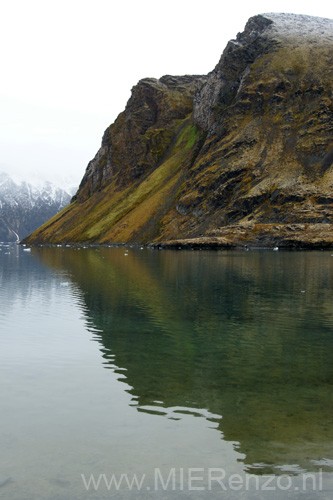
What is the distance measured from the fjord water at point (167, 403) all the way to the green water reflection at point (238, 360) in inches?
2.7

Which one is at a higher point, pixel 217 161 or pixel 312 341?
pixel 217 161

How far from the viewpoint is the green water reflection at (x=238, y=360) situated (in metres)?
12.3

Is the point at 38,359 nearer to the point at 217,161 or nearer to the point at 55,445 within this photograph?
the point at 55,445

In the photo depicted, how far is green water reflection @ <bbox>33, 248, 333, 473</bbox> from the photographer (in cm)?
1227

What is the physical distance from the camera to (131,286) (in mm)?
47438

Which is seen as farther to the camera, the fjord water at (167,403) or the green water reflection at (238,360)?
the green water reflection at (238,360)

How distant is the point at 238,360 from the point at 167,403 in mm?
6127

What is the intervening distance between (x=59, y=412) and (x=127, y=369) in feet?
16.2

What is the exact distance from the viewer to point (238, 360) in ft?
65.0

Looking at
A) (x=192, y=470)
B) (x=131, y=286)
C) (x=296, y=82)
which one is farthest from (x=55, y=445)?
(x=296, y=82)

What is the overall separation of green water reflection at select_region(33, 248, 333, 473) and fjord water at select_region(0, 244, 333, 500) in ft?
0.23

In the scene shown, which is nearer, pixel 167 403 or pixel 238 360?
pixel 167 403

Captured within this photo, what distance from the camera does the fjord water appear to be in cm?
997

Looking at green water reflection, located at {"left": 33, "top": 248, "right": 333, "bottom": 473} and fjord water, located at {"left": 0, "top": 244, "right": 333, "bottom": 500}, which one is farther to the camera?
green water reflection, located at {"left": 33, "top": 248, "right": 333, "bottom": 473}
